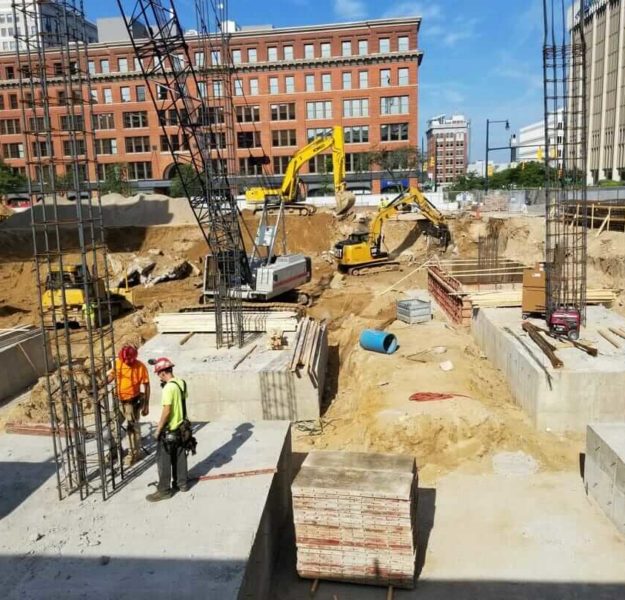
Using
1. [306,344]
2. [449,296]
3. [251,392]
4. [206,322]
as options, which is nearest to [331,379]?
[306,344]

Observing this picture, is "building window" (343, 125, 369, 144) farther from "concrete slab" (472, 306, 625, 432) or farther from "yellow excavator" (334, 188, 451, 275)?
"concrete slab" (472, 306, 625, 432)

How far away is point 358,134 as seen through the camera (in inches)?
2517

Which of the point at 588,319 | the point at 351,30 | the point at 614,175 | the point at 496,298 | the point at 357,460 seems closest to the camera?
the point at 357,460

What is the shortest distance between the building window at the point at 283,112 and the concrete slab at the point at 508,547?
59.2 m

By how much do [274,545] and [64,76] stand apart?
6.75 m

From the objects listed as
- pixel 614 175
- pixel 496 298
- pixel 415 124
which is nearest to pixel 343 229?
pixel 496 298

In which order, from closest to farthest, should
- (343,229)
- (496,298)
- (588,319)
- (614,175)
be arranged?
(588,319), (496,298), (343,229), (614,175)

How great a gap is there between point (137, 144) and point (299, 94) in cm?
1923

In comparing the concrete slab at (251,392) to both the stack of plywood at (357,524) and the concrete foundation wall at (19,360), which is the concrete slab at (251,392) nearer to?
the stack of plywood at (357,524)

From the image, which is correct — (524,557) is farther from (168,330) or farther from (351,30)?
(351,30)

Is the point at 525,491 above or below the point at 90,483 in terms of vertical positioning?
below

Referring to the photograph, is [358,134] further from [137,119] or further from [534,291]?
[534,291]

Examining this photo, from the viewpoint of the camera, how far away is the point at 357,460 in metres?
8.01

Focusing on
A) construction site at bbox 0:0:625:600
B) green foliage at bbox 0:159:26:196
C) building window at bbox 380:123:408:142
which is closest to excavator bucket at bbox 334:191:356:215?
construction site at bbox 0:0:625:600
